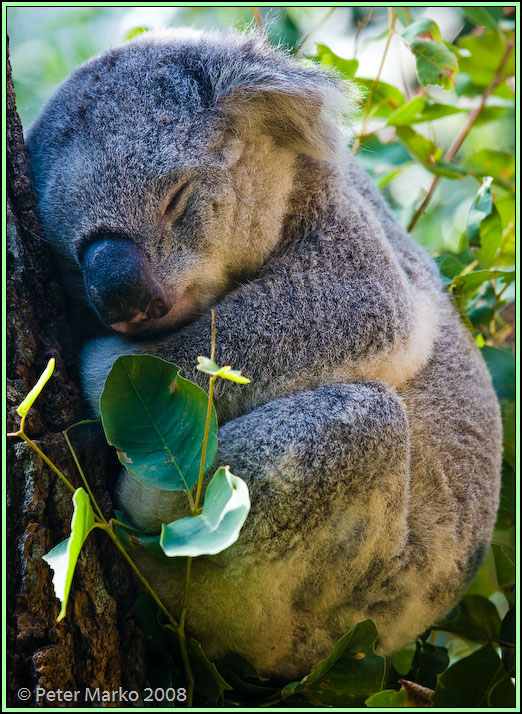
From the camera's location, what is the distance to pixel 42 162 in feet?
7.51

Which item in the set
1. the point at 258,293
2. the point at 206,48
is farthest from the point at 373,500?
the point at 206,48

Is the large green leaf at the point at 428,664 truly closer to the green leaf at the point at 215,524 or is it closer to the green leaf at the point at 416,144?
the green leaf at the point at 215,524

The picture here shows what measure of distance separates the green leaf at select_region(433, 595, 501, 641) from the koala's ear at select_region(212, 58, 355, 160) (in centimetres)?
195

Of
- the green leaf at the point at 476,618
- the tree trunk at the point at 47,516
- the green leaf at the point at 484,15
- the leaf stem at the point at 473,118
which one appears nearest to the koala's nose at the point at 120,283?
the tree trunk at the point at 47,516

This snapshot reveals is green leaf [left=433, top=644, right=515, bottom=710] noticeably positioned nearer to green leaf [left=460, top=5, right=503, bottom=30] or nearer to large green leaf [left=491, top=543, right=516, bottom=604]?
large green leaf [left=491, top=543, right=516, bottom=604]

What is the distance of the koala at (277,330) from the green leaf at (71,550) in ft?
1.76

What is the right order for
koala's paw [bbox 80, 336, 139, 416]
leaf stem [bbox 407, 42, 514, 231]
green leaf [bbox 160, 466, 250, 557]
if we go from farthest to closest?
1. leaf stem [bbox 407, 42, 514, 231]
2. koala's paw [bbox 80, 336, 139, 416]
3. green leaf [bbox 160, 466, 250, 557]

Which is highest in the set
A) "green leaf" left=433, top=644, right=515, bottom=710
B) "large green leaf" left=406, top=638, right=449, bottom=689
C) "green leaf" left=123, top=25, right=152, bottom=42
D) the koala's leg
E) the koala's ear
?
"green leaf" left=123, top=25, right=152, bottom=42

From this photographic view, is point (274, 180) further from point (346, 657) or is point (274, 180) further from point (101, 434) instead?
point (346, 657)

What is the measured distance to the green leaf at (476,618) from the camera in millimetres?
2672

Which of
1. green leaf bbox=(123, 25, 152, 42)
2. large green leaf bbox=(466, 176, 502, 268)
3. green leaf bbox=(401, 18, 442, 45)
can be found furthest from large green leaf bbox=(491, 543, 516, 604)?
green leaf bbox=(123, 25, 152, 42)

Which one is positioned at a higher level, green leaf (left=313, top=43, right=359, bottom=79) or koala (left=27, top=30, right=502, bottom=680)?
green leaf (left=313, top=43, right=359, bottom=79)

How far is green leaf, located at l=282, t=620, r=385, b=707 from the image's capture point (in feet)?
5.85

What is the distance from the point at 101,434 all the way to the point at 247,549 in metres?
0.56
